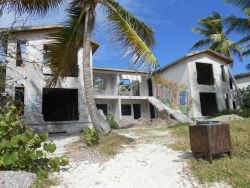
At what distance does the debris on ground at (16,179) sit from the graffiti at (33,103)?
10.7 m

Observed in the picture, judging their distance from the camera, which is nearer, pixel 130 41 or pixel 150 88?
pixel 130 41

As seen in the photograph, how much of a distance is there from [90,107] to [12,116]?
15.1 feet

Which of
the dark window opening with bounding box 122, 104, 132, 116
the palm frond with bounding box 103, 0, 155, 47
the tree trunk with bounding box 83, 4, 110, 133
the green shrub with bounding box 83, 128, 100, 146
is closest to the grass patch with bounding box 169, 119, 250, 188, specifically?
the green shrub with bounding box 83, 128, 100, 146

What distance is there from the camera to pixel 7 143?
229 inches

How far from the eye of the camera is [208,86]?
82.4 ft

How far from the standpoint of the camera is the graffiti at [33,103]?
16044 mm

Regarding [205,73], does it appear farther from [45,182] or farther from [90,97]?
[45,182]

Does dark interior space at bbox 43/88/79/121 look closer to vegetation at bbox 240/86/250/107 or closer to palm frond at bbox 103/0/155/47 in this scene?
palm frond at bbox 103/0/155/47

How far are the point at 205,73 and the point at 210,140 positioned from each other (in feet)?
74.8

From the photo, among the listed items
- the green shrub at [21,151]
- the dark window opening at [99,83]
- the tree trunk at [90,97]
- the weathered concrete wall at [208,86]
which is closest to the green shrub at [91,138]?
the tree trunk at [90,97]

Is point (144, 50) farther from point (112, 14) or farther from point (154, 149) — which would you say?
point (154, 149)

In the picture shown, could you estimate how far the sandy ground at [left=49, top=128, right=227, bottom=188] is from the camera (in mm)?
6062

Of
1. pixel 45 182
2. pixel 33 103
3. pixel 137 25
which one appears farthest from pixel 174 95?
pixel 45 182

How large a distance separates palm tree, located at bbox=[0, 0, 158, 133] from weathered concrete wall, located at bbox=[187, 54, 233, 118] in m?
13.2
